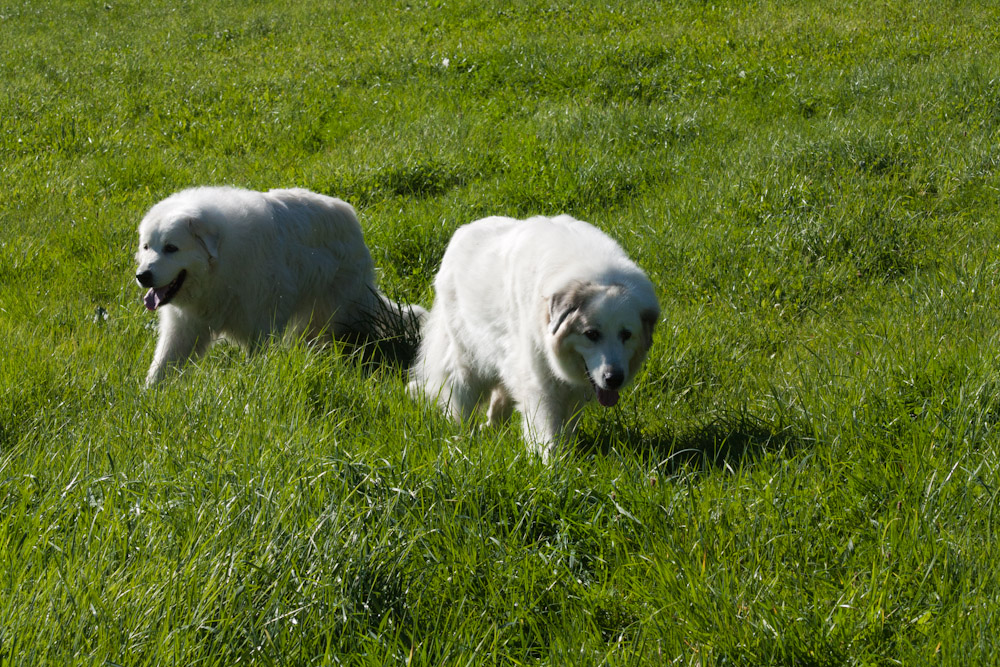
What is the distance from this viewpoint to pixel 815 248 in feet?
20.2

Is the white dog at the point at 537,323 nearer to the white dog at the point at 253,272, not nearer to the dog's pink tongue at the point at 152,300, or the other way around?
the white dog at the point at 253,272

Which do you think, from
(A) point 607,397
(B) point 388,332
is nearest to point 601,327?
(A) point 607,397

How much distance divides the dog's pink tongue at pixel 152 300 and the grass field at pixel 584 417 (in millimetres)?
370

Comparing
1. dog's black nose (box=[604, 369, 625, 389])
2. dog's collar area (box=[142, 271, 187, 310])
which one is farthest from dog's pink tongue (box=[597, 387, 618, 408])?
dog's collar area (box=[142, 271, 187, 310])

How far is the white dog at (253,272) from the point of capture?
5188 millimetres

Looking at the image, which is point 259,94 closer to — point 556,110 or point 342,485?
point 556,110

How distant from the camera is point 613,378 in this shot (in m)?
3.73

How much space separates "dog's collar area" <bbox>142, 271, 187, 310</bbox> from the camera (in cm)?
514

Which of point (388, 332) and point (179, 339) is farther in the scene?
point (388, 332)

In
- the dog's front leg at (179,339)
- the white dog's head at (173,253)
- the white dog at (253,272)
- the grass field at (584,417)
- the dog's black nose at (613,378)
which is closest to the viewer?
the grass field at (584,417)

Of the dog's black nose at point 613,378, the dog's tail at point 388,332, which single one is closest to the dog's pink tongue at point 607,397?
the dog's black nose at point 613,378

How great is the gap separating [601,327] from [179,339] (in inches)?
112

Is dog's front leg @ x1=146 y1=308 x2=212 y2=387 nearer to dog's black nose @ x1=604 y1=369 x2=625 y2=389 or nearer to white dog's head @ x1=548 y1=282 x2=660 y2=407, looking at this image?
white dog's head @ x1=548 y1=282 x2=660 y2=407

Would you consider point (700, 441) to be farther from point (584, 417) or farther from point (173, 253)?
point (173, 253)
